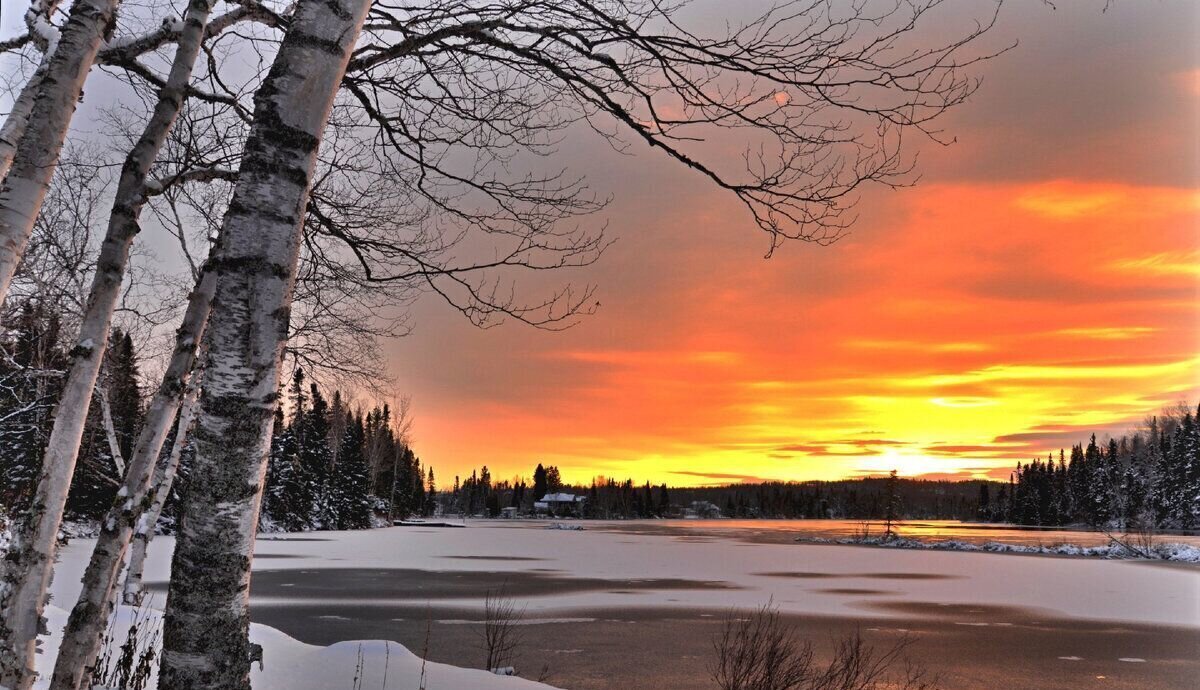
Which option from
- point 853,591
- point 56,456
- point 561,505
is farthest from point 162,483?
point 561,505

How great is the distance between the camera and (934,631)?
1373cm

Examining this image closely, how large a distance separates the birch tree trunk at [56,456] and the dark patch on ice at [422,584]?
1252cm

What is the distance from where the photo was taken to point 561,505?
13475cm

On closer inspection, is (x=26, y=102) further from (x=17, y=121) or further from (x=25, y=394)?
(x=25, y=394)

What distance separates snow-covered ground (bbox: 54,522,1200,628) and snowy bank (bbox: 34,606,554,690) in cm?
698

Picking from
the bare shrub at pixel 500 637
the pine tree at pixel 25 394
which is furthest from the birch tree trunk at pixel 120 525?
the pine tree at pixel 25 394

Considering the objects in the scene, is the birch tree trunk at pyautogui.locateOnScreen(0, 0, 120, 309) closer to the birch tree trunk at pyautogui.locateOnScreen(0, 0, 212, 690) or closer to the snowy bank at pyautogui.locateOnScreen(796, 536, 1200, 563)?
the birch tree trunk at pyautogui.locateOnScreen(0, 0, 212, 690)

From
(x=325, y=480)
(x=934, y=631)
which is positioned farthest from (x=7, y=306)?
(x=325, y=480)

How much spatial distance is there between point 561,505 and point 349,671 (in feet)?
429

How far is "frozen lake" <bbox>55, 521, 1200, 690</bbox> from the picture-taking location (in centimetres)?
1065

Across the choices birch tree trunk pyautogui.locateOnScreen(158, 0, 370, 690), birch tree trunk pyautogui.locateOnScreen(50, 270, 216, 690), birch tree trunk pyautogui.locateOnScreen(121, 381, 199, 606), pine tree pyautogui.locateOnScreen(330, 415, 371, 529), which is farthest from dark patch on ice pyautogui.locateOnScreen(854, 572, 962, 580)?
pine tree pyautogui.locateOnScreen(330, 415, 371, 529)

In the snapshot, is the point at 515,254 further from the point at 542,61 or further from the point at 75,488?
the point at 75,488

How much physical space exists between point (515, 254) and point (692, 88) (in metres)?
1.35

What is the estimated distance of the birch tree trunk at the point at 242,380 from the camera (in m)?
2.08
